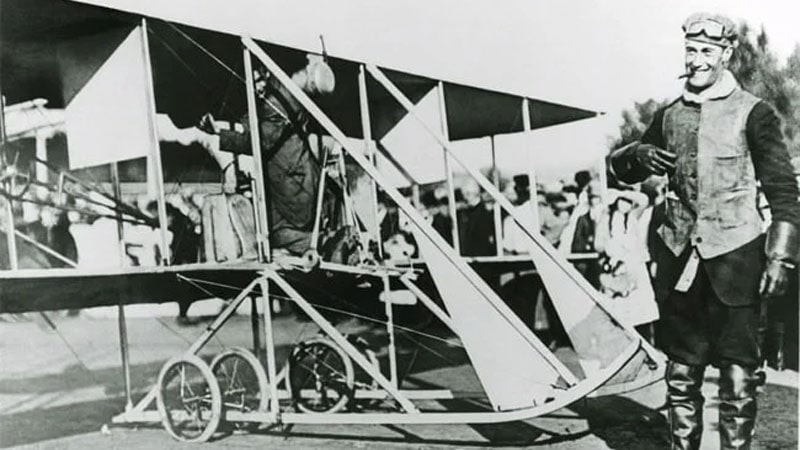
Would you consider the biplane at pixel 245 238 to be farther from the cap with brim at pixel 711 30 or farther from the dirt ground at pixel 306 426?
the cap with brim at pixel 711 30

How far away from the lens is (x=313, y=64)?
3828 mm

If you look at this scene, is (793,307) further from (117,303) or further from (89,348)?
(89,348)

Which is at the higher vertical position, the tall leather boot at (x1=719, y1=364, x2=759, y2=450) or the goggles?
the goggles

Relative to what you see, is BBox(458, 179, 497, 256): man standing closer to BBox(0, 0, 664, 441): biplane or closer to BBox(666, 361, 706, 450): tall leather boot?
BBox(0, 0, 664, 441): biplane

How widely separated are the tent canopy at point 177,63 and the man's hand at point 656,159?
1742 millimetres

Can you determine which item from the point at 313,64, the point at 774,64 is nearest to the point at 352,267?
the point at 313,64

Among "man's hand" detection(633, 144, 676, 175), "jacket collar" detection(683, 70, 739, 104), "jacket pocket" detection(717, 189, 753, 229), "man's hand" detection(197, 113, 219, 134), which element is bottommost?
"jacket pocket" detection(717, 189, 753, 229)

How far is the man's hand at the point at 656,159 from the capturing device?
267cm

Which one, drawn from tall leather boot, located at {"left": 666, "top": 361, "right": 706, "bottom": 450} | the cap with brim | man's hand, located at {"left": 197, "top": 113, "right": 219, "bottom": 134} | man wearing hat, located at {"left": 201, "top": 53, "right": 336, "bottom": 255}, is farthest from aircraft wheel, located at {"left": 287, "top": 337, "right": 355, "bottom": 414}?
the cap with brim

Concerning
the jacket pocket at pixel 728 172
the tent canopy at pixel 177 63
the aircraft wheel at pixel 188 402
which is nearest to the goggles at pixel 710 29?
the jacket pocket at pixel 728 172

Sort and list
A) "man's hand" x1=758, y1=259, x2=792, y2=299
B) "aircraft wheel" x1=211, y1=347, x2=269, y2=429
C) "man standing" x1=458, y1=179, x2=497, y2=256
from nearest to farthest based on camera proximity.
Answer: "man's hand" x1=758, y1=259, x2=792, y2=299, "aircraft wheel" x1=211, y1=347, x2=269, y2=429, "man standing" x1=458, y1=179, x2=497, y2=256

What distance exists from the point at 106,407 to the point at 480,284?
2644 millimetres

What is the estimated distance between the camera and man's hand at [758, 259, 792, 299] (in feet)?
8.02

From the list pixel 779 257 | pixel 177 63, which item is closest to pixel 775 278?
pixel 779 257
